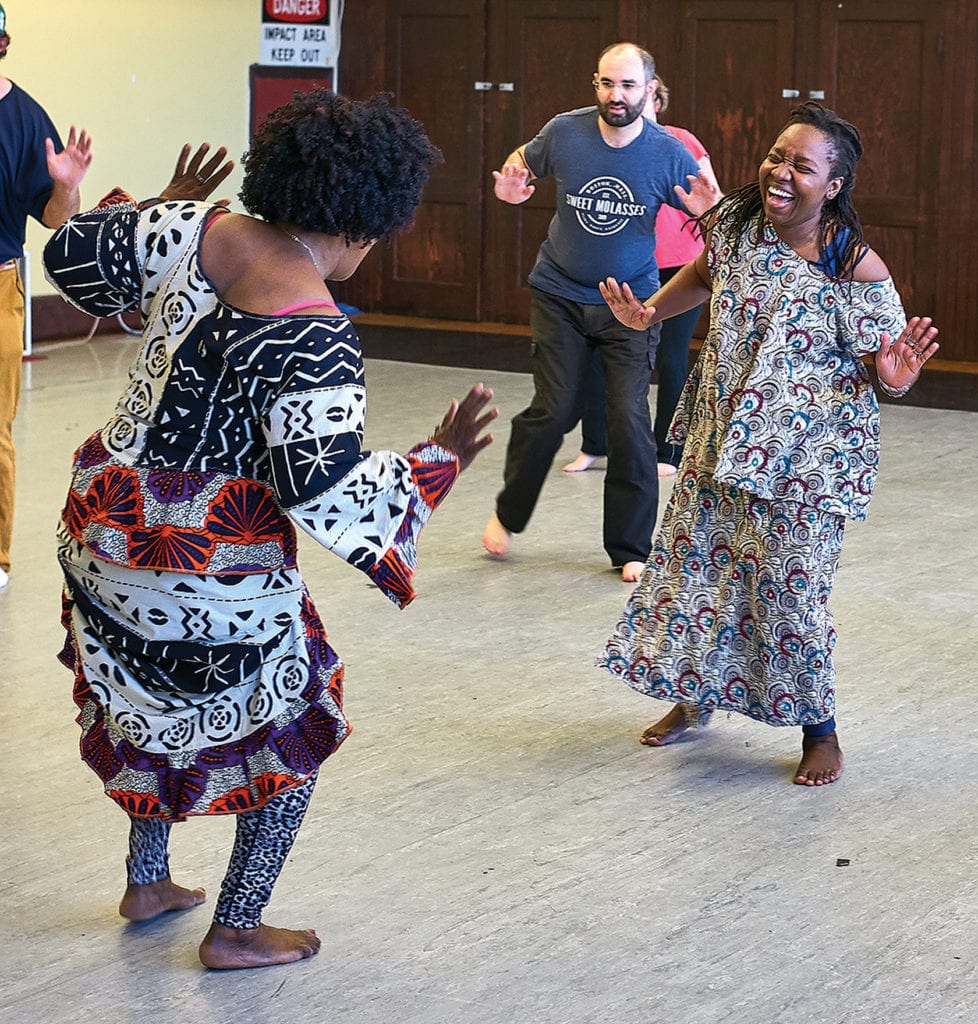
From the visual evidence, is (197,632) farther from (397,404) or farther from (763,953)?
(397,404)

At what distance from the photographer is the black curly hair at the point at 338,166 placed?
103 inches

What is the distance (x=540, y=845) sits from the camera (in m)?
3.57

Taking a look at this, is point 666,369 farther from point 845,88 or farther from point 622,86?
point 845,88

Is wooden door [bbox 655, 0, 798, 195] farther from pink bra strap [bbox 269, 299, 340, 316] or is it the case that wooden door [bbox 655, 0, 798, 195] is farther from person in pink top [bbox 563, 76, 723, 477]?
pink bra strap [bbox 269, 299, 340, 316]

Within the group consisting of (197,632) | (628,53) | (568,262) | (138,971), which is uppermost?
(628,53)

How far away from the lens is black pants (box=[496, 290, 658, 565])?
222 inches

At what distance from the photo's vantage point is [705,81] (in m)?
11.0

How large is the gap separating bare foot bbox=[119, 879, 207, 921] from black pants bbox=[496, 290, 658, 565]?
2.71 metres

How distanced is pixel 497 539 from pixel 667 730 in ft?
5.91

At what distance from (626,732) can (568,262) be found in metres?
2.00

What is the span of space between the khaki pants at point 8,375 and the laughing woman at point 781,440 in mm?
2251

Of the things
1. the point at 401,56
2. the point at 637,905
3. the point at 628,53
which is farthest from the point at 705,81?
the point at 637,905

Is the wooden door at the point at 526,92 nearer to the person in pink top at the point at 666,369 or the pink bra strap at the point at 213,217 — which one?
the person in pink top at the point at 666,369

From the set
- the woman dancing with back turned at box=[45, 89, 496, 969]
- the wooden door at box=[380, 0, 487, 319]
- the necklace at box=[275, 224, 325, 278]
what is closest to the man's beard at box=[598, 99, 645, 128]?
the woman dancing with back turned at box=[45, 89, 496, 969]
